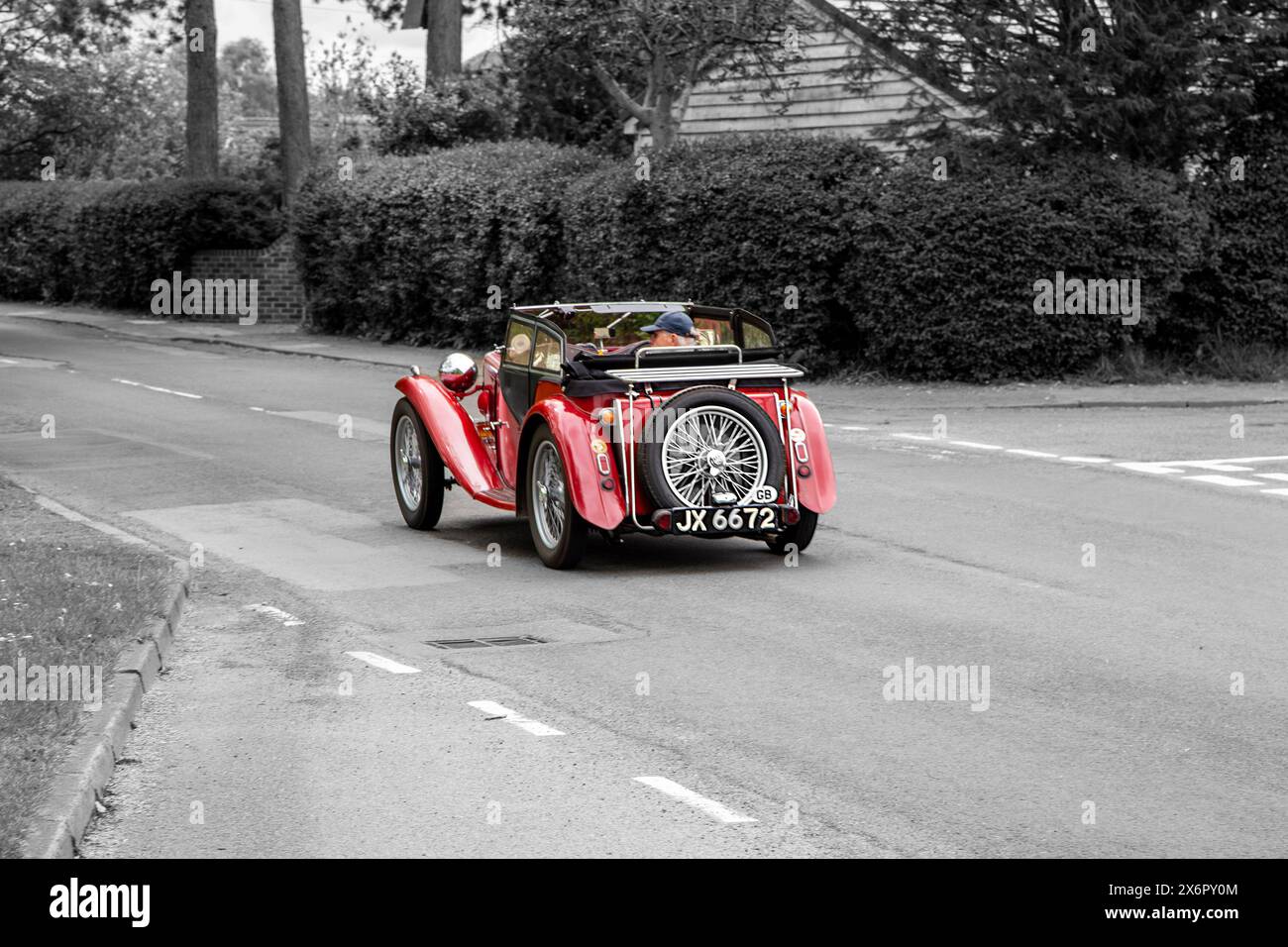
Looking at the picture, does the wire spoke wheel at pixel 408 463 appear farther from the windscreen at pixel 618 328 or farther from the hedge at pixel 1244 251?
the hedge at pixel 1244 251

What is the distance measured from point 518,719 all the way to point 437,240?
953 inches

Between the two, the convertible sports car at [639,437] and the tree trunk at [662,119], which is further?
the tree trunk at [662,119]

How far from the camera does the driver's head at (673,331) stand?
11641 millimetres

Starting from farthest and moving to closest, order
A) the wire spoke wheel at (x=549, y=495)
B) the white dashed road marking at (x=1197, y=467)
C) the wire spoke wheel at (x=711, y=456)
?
the white dashed road marking at (x=1197, y=467), the wire spoke wheel at (x=549, y=495), the wire spoke wheel at (x=711, y=456)

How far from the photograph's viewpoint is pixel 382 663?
8609mm

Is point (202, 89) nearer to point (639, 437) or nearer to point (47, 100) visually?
point (47, 100)

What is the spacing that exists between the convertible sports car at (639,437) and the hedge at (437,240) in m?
16.7

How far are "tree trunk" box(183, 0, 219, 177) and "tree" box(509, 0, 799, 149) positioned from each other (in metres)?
13.5

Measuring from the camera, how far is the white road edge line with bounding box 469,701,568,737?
23.9 feet

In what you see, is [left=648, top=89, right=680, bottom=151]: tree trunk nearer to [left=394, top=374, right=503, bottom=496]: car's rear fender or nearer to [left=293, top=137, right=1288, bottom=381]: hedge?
[left=293, top=137, right=1288, bottom=381]: hedge

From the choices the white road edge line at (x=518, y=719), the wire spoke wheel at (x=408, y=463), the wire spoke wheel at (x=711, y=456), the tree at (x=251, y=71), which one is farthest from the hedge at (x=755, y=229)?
the tree at (x=251, y=71)

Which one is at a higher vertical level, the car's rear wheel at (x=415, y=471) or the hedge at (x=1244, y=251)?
the hedge at (x=1244, y=251)
